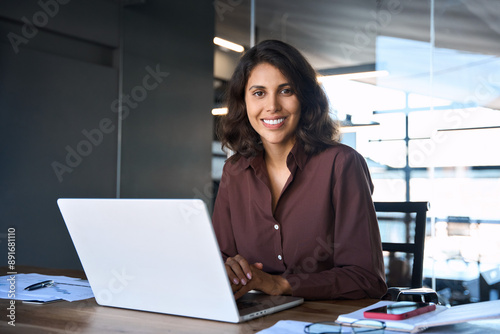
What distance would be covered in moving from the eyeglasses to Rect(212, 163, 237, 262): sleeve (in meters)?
0.90

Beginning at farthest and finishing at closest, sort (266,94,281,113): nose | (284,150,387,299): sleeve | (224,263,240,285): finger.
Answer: (266,94,281,113): nose → (284,150,387,299): sleeve → (224,263,240,285): finger

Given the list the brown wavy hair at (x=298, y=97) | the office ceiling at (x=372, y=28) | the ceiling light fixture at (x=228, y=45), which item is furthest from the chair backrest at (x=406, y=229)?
the ceiling light fixture at (x=228, y=45)

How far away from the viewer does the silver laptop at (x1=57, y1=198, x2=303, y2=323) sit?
0.96m

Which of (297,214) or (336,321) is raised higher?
(297,214)

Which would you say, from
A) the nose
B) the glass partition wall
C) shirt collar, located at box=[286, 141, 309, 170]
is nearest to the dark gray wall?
the glass partition wall

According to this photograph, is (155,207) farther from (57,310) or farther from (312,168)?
(312,168)

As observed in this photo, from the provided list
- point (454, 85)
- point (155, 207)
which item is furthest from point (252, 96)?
point (454, 85)

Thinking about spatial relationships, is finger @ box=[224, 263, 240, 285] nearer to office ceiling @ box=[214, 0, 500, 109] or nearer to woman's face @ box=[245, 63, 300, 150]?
woman's face @ box=[245, 63, 300, 150]

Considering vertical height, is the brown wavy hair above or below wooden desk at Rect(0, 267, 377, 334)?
above

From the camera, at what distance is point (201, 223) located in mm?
933

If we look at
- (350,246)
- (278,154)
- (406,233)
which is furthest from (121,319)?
(406,233)

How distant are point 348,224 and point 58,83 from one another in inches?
110

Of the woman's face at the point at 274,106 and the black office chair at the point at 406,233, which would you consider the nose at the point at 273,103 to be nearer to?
the woman's face at the point at 274,106

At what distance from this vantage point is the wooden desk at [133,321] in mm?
993
